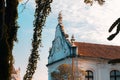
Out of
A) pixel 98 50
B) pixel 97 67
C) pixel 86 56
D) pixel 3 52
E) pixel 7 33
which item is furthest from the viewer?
pixel 98 50

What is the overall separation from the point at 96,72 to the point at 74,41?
173 inches

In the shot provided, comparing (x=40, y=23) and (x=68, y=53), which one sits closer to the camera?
(x=40, y=23)

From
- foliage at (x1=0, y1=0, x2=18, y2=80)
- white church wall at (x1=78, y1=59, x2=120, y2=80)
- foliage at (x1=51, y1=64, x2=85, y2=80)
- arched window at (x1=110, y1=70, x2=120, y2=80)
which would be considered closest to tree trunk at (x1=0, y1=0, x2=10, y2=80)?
foliage at (x1=0, y1=0, x2=18, y2=80)

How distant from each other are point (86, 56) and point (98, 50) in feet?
10.8

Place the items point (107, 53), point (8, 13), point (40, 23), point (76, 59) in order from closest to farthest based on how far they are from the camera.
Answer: point (40, 23), point (8, 13), point (76, 59), point (107, 53)

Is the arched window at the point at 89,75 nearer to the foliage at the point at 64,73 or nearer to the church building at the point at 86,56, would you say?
the church building at the point at 86,56

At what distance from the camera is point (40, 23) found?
1116 centimetres

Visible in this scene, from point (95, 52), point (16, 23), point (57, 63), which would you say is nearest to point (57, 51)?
point (57, 63)

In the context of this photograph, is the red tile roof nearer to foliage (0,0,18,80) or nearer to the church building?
the church building

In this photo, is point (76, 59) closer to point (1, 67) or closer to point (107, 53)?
point (107, 53)

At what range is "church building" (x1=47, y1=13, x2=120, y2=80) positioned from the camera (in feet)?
140

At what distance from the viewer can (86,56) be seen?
42469 millimetres

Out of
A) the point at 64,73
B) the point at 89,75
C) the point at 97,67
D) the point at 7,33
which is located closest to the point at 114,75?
the point at 97,67

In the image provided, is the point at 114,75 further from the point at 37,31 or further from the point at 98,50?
the point at 37,31
